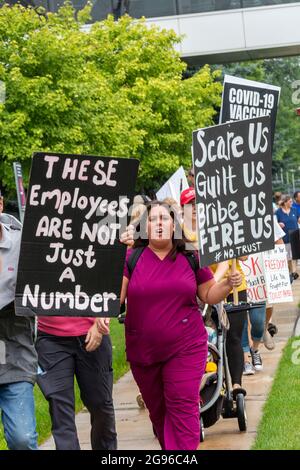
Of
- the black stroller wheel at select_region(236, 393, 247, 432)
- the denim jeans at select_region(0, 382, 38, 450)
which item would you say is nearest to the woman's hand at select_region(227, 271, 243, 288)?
the denim jeans at select_region(0, 382, 38, 450)

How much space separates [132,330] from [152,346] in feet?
0.51

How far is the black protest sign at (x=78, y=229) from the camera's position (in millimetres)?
6504

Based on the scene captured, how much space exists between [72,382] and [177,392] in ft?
2.46

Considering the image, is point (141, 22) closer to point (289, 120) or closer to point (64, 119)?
point (64, 119)

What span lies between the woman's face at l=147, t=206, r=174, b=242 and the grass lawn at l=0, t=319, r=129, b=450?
8.44 feet

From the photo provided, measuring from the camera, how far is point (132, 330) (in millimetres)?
6660

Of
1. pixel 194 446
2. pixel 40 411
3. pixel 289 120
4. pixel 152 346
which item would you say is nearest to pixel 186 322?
pixel 152 346

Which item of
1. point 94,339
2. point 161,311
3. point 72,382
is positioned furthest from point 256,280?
point 161,311

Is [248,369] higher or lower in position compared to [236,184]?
lower

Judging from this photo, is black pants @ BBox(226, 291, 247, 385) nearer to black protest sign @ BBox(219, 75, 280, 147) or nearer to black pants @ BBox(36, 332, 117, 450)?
black pants @ BBox(36, 332, 117, 450)

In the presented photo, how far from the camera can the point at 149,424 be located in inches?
379

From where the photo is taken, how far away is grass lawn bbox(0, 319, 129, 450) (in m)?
9.36

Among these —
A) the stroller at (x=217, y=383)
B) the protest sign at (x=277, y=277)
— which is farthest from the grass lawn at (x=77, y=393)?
the protest sign at (x=277, y=277)

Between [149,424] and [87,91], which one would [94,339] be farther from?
[87,91]
